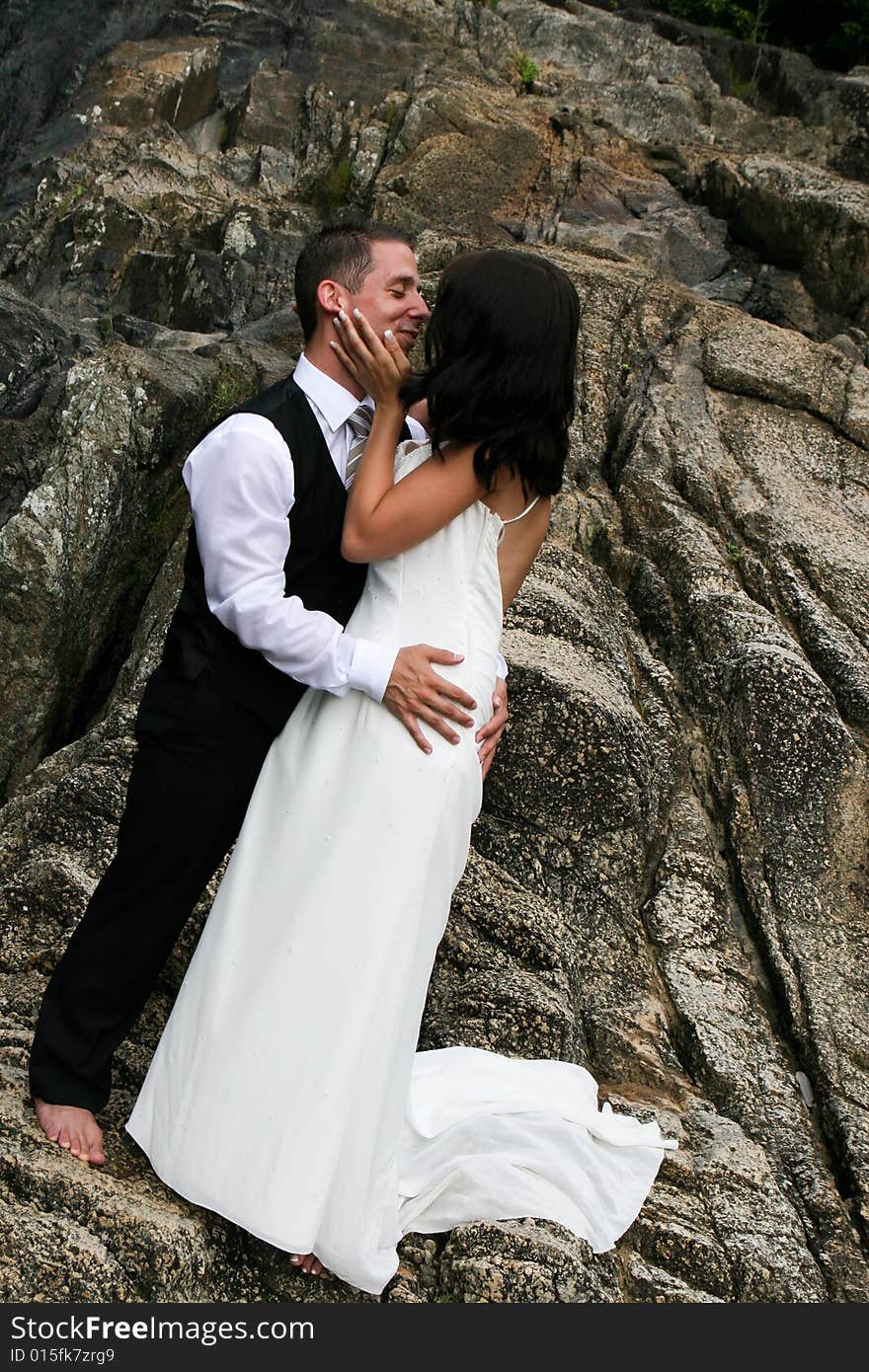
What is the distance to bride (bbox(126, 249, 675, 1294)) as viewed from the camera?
337 centimetres

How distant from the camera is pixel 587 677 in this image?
5484 mm

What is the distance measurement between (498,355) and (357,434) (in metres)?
0.50

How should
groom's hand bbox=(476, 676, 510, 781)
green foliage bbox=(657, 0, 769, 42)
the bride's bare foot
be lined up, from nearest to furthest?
the bride's bare foot < groom's hand bbox=(476, 676, 510, 781) < green foliage bbox=(657, 0, 769, 42)

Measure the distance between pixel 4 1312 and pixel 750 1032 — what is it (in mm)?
2925

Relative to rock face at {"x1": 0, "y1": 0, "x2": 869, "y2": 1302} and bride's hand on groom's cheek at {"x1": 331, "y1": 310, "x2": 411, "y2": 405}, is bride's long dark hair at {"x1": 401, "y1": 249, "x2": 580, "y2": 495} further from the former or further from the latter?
rock face at {"x1": 0, "y1": 0, "x2": 869, "y2": 1302}

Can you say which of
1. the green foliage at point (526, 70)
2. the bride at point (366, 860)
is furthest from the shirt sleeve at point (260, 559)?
the green foliage at point (526, 70)

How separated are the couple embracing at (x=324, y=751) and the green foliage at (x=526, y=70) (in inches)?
465

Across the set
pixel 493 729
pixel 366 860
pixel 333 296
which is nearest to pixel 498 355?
pixel 333 296

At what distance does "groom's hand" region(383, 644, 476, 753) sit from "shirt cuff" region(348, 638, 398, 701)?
0.02 meters

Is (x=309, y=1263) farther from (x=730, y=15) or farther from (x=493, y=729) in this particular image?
(x=730, y=15)

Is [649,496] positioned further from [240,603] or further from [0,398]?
[240,603]

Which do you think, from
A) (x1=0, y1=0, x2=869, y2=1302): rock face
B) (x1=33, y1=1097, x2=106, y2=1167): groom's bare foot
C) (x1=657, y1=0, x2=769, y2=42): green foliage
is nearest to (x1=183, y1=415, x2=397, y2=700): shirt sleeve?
(x1=33, y1=1097, x2=106, y2=1167): groom's bare foot

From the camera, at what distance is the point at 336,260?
A: 357 centimetres

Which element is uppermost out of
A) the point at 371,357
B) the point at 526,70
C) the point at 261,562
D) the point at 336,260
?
the point at 336,260
